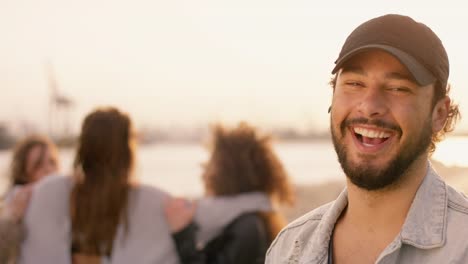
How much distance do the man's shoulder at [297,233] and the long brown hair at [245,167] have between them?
178 centimetres

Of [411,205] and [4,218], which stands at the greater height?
[411,205]

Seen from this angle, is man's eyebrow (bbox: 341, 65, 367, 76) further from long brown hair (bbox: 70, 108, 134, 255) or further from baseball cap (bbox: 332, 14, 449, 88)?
long brown hair (bbox: 70, 108, 134, 255)

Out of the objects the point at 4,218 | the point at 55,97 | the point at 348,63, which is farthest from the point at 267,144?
the point at 55,97

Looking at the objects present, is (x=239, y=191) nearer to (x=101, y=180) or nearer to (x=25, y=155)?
(x=101, y=180)

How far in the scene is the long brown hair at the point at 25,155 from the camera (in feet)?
15.2

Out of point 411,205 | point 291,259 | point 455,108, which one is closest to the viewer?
point 411,205

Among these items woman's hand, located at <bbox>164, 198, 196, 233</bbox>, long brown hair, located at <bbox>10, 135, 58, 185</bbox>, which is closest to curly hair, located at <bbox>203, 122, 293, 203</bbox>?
woman's hand, located at <bbox>164, 198, 196, 233</bbox>

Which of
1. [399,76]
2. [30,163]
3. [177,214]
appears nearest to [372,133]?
[399,76]

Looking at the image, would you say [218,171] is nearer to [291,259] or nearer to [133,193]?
[133,193]

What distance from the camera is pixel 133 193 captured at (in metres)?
3.66

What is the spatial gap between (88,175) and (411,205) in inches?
84.4

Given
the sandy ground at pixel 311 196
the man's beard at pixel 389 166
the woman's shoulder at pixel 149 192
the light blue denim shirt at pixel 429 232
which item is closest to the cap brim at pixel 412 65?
the man's beard at pixel 389 166

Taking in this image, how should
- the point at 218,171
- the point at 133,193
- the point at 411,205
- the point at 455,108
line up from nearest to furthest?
the point at 411,205 → the point at 455,108 → the point at 133,193 → the point at 218,171

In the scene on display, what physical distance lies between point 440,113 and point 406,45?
214 millimetres
